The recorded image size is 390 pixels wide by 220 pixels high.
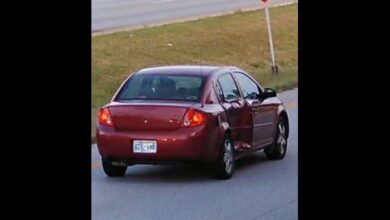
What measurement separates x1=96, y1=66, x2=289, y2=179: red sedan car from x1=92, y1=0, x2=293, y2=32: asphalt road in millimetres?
15477

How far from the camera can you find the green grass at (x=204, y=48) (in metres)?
21.7

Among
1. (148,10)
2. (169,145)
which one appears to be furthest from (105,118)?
(148,10)

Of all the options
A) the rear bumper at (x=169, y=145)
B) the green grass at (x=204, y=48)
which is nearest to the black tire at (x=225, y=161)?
the rear bumper at (x=169, y=145)

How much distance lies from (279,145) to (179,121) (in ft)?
8.07

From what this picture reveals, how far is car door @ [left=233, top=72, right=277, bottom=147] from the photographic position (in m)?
12.8

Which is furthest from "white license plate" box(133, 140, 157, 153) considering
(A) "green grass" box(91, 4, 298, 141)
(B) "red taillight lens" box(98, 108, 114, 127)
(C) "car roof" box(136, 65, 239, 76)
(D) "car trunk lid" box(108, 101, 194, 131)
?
(A) "green grass" box(91, 4, 298, 141)

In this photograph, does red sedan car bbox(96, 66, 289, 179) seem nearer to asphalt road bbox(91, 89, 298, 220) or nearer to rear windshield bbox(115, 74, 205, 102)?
rear windshield bbox(115, 74, 205, 102)

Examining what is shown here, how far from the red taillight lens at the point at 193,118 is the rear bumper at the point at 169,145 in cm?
5

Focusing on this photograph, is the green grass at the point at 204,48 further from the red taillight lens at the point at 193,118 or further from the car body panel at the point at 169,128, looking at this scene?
the red taillight lens at the point at 193,118

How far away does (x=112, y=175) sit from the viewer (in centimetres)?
1231
